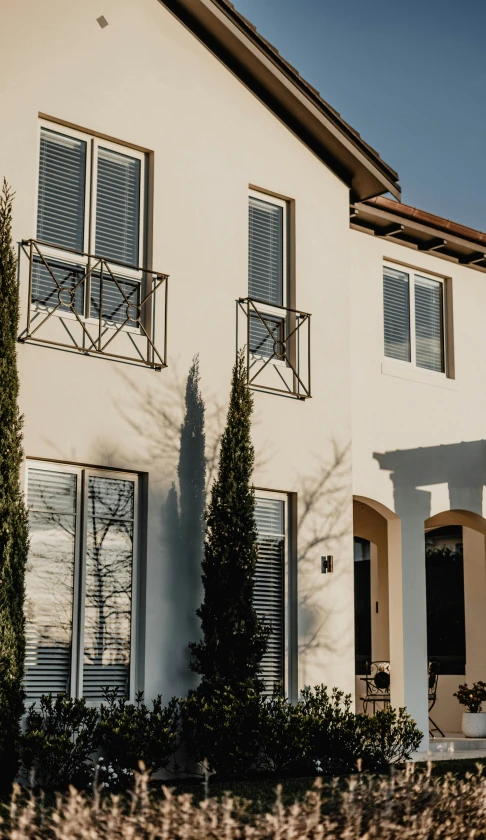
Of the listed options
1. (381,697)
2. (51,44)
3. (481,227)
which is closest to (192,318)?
(51,44)

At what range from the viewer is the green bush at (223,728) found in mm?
10977

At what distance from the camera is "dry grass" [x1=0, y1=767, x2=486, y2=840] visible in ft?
18.0

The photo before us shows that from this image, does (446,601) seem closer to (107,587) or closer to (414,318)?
(414,318)

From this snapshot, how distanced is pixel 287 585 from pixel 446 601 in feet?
27.0

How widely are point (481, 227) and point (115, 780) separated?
407 inches

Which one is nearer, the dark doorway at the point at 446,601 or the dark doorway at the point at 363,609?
the dark doorway at the point at 446,601

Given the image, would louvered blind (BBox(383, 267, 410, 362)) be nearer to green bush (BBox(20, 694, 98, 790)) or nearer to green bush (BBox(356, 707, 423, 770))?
green bush (BBox(356, 707, 423, 770))

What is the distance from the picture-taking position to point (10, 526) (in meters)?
10.1

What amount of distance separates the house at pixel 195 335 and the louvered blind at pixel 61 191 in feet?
0.08

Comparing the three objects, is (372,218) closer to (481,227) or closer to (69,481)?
(481,227)

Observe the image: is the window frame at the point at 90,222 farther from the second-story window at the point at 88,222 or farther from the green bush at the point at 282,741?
the green bush at the point at 282,741

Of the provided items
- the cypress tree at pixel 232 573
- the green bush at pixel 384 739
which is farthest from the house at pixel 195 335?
the green bush at pixel 384 739

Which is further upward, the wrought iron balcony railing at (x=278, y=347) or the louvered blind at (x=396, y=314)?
the louvered blind at (x=396, y=314)

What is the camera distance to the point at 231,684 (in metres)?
11.3
